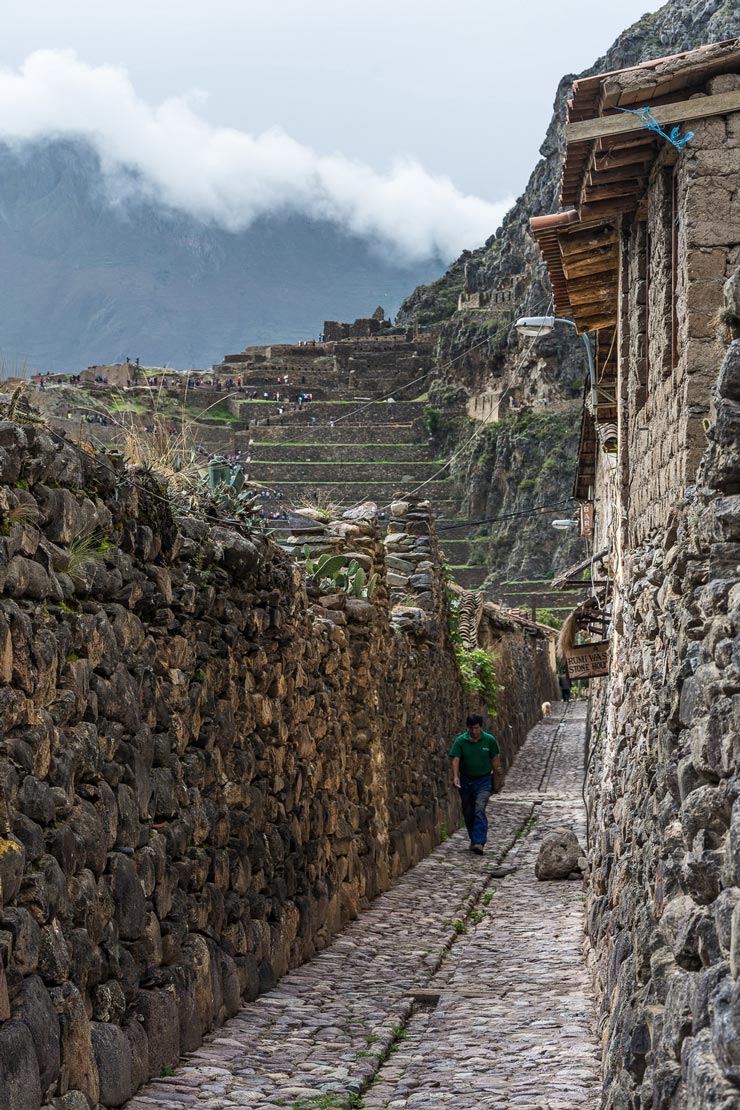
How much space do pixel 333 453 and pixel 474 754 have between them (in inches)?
2657

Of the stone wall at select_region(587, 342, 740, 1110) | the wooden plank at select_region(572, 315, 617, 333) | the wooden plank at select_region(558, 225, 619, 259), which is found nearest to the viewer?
the stone wall at select_region(587, 342, 740, 1110)

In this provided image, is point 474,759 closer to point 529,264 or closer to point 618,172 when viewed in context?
point 618,172

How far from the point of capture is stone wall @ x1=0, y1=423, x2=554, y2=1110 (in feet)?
14.6

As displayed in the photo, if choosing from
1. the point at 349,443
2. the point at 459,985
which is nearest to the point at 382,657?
the point at 459,985

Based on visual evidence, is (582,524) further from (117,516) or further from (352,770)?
(117,516)

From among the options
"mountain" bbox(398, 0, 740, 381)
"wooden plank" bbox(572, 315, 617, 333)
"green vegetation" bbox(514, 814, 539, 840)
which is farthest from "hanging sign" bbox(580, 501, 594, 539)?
"mountain" bbox(398, 0, 740, 381)

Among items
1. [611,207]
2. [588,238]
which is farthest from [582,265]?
[611,207]

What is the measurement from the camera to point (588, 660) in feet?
39.1

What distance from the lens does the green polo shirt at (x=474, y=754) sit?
1380 centimetres

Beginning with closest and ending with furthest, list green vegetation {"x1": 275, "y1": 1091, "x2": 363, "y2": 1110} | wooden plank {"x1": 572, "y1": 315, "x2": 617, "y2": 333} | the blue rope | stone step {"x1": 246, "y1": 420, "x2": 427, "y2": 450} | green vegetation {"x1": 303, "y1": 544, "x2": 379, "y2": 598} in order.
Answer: green vegetation {"x1": 275, "y1": 1091, "x2": 363, "y2": 1110} < the blue rope < green vegetation {"x1": 303, "y1": 544, "x2": 379, "y2": 598} < wooden plank {"x1": 572, "y1": 315, "x2": 617, "y2": 333} < stone step {"x1": 246, "y1": 420, "x2": 427, "y2": 450}

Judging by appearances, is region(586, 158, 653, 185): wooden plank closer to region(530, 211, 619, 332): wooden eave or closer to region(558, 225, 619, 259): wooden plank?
region(530, 211, 619, 332): wooden eave

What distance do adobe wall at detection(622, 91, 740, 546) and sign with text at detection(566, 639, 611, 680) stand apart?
140 inches

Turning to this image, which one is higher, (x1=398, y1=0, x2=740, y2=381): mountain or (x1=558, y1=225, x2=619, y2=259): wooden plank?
(x1=398, y1=0, x2=740, y2=381): mountain

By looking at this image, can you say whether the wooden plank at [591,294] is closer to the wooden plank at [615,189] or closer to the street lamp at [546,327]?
the street lamp at [546,327]
